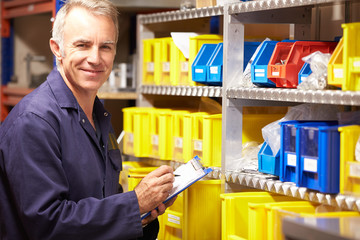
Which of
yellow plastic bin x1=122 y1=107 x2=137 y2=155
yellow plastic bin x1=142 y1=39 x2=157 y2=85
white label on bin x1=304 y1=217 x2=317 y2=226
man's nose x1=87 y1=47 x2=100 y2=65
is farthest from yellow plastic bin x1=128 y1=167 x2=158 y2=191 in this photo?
white label on bin x1=304 y1=217 x2=317 y2=226

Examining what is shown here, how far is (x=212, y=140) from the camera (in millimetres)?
3211

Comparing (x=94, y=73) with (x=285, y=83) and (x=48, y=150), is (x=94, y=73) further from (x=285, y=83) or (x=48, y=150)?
(x=285, y=83)

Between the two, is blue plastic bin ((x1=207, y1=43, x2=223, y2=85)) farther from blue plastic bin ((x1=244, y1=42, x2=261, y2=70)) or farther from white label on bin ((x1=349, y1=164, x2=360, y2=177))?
white label on bin ((x1=349, y1=164, x2=360, y2=177))

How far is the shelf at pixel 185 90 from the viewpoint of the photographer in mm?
3174

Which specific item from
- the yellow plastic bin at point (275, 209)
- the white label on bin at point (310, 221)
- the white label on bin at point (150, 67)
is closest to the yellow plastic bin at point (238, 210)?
the yellow plastic bin at point (275, 209)

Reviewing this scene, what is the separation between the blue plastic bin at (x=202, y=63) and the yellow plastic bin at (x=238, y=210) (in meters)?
0.79

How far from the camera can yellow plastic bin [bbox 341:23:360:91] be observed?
2.23m

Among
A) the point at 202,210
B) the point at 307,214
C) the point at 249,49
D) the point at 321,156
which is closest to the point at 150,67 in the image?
the point at 249,49

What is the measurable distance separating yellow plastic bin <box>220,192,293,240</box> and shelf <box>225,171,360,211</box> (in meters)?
0.06

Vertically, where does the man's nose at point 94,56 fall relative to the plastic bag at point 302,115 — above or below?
above

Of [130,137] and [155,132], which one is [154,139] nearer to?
[155,132]

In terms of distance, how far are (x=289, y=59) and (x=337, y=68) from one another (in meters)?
0.37

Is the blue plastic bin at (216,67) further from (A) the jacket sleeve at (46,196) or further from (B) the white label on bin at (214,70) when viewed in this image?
(A) the jacket sleeve at (46,196)

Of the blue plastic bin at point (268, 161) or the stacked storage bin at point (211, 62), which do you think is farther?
the stacked storage bin at point (211, 62)
